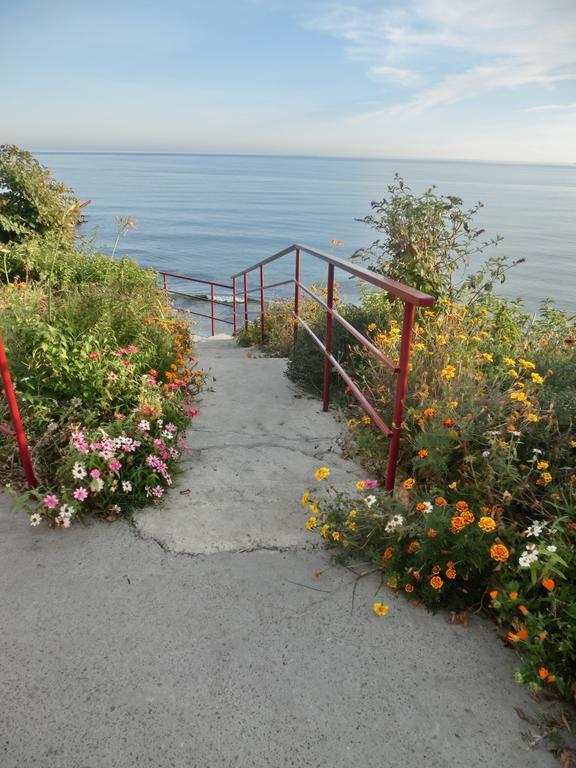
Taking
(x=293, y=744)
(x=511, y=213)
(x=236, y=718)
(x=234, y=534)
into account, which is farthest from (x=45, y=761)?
(x=511, y=213)

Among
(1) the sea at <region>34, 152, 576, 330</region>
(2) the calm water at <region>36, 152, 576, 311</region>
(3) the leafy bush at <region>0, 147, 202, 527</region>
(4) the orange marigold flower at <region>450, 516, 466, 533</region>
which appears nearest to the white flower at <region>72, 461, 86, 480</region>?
(3) the leafy bush at <region>0, 147, 202, 527</region>

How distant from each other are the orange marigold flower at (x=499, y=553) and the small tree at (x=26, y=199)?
302 inches

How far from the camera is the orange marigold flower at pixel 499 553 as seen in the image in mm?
1847

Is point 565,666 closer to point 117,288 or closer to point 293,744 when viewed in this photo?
point 293,744

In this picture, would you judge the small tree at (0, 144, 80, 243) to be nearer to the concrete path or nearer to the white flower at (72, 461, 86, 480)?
the white flower at (72, 461, 86, 480)

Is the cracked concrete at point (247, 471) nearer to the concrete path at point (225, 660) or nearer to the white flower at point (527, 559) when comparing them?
the concrete path at point (225, 660)

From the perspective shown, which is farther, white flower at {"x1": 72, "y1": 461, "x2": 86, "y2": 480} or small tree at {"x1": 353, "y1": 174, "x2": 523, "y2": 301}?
small tree at {"x1": 353, "y1": 174, "x2": 523, "y2": 301}

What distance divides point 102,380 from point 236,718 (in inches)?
79.3

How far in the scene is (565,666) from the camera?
5.39 feet

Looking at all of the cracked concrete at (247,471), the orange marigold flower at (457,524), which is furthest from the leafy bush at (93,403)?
the orange marigold flower at (457,524)

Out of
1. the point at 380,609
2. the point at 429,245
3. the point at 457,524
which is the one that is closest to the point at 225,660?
the point at 380,609

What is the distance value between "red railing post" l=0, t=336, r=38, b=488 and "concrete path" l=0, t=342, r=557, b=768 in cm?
21

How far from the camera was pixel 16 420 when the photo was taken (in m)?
2.45

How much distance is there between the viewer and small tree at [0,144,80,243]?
7914 millimetres
